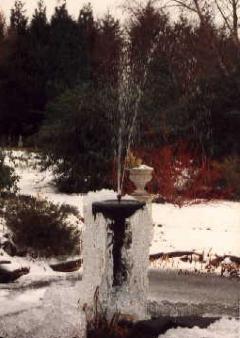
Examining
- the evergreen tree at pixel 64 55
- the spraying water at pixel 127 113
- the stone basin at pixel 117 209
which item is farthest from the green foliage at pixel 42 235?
the evergreen tree at pixel 64 55

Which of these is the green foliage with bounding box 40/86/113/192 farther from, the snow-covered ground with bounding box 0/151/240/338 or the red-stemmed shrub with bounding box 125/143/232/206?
the red-stemmed shrub with bounding box 125/143/232/206

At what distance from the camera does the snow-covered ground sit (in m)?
6.71

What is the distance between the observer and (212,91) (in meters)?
20.5

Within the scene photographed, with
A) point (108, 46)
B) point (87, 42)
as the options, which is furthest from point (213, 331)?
point (108, 46)

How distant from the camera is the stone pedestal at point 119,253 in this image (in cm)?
669

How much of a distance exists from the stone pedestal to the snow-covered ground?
1.24ft

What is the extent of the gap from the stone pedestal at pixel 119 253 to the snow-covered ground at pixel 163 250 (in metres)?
0.38

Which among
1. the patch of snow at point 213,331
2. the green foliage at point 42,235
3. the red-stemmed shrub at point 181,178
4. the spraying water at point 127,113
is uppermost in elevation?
the spraying water at point 127,113

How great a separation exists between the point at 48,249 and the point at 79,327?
4.50m

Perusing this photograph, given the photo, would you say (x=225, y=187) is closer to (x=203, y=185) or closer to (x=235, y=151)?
(x=203, y=185)

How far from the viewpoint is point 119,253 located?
265 inches

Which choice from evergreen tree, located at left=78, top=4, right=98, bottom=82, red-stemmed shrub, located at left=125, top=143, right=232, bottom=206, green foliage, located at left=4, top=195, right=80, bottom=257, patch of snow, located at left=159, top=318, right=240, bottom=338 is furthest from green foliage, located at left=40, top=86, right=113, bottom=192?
evergreen tree, located at left=78, top=4, right=98, bottom=82

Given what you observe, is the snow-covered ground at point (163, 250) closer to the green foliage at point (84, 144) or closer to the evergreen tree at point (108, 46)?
the green foliage at point (84, 144)

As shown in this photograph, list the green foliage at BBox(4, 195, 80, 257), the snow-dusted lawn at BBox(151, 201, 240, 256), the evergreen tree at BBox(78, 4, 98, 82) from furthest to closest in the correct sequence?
1. the evergreen tree at BBox(78, 4, 98, 82)
2. the snow-dusted lawn at BBox(151, 201, 240, 256)
3. the green foliage at BBox(4, 195, 80, 257)
